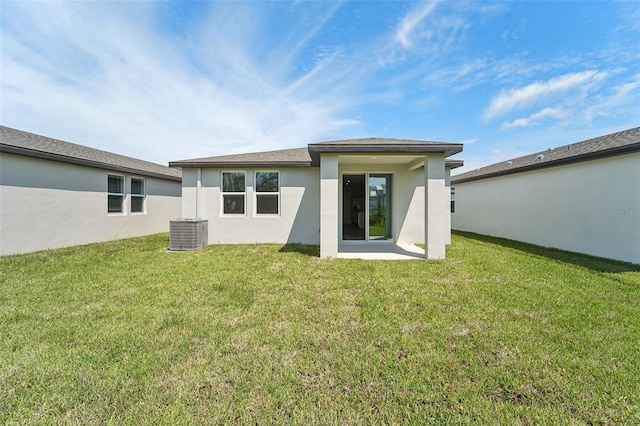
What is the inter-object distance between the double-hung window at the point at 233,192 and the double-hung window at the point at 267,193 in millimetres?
628

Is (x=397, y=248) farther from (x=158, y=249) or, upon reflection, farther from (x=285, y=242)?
(x=158, y=249)

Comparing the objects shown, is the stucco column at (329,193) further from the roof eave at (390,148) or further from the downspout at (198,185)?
the downspout at (198,185)

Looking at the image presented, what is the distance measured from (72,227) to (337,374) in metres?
11.5

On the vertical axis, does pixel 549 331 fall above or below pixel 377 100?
below

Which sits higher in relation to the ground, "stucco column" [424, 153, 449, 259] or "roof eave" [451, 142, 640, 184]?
"roof eave" [451, 142, 640, 184]

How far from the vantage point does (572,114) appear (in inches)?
495

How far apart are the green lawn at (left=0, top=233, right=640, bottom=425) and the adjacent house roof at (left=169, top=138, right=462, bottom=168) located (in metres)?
3.36

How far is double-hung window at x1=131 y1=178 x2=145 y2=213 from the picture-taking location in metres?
11.8

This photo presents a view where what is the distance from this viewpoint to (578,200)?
8758 mm

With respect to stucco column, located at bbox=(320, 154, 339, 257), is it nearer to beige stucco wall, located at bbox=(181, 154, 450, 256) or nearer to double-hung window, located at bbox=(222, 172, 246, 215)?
beige stucco wall, located at bbox=(181, 154, 450, 256)

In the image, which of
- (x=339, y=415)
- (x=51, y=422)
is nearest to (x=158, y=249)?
(x=51, y=422)

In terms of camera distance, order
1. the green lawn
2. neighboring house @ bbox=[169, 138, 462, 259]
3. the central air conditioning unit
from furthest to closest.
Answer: neighboring house @ bbox=[169, 138, 462, 259] → the central air conditioning unit → the green lawn

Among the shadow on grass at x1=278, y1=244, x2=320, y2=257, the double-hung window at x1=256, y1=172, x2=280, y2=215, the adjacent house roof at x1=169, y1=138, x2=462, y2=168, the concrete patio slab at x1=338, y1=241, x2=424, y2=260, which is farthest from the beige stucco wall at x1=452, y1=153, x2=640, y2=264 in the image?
the double-hung window at x1=256, y1=172, x2=280, y2=215

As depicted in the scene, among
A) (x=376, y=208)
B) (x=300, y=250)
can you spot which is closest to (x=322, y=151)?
(x=300, y=250)
